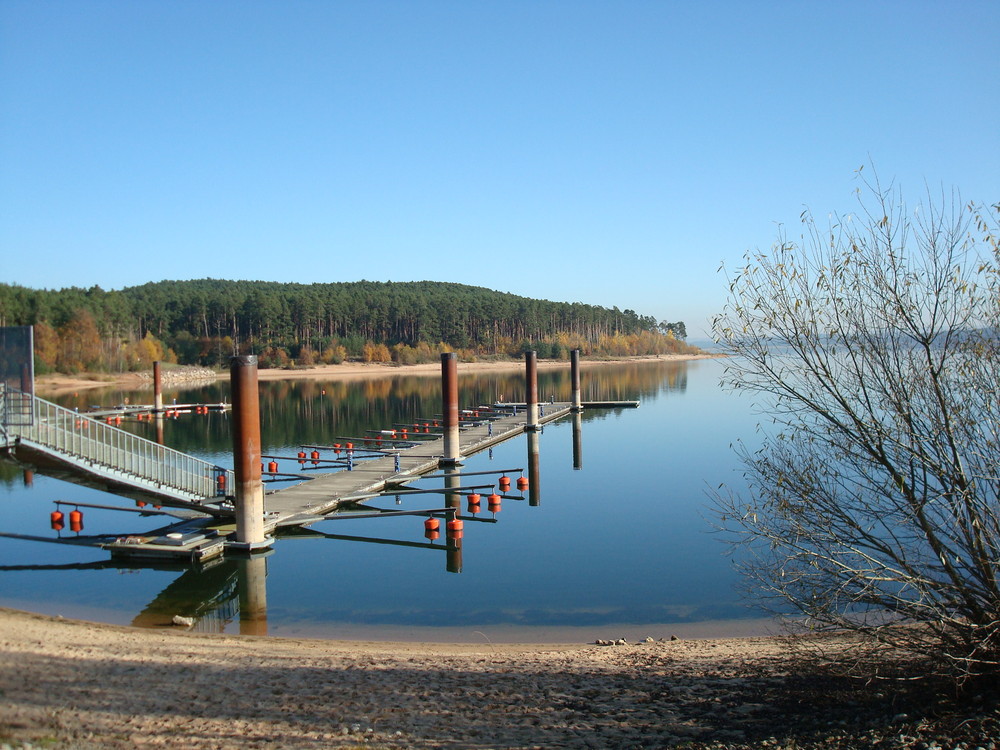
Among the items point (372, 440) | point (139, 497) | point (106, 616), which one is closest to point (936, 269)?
point (106, 616)

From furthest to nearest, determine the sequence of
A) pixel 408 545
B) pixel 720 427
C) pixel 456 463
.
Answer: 1. pixel 720 427
2. pixel 456 463
3. pixel 408 545

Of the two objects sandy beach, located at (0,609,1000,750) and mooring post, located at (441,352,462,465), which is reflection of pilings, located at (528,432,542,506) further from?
sandy beach, located at (0,609,1000,750)

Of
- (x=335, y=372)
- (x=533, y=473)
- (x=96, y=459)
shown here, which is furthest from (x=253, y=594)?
(x=335, y=372)

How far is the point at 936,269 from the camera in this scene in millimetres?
7129

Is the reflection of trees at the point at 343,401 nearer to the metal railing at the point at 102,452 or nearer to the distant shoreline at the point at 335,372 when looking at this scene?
the distant shoreline at the point at 335,372

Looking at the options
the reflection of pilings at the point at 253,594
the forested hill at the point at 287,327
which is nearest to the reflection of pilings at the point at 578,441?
the reflection of pilings at the point at 253,594

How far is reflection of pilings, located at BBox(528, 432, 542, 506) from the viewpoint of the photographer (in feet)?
80.7

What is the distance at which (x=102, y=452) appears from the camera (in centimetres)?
1689

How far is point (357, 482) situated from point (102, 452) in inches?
328

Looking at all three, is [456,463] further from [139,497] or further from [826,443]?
[826,443]

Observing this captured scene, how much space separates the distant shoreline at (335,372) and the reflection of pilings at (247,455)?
4947 cm

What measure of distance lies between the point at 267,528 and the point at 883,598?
45.0 ft

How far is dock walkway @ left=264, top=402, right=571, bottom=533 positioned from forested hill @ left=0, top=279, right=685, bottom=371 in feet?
201

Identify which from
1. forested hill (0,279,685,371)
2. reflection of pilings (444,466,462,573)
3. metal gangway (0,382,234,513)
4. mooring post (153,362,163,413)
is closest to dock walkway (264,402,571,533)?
reflection of pilings (444,466,462,573)
